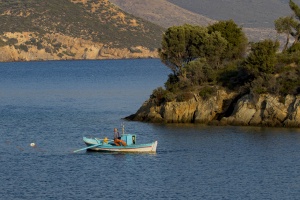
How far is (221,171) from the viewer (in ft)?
141

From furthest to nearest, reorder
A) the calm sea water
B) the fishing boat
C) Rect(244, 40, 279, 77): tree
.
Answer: Rect(244, 40, 279, 77): tree
the fishing boat
the calm sea water

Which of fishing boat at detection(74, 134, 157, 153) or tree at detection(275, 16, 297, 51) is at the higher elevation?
tree at detection(275, 16, 297, 51)

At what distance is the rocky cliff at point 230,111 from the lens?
57.4 m

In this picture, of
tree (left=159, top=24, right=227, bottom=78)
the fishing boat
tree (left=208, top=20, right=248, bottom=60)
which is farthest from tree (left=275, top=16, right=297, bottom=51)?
the fishing boat

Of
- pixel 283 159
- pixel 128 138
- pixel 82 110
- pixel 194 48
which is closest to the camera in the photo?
pixel 283 159

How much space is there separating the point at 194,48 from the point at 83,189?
33016mm

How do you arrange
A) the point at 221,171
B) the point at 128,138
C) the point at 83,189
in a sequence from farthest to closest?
the point at 128,138 → the point at 221,171 → the point at 83,189

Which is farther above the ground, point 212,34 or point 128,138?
point 212,34

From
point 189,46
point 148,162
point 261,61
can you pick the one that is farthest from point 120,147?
point 189,46

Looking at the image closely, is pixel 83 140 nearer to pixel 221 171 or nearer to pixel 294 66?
pixel 221 171

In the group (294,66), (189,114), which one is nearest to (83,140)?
(189,114)

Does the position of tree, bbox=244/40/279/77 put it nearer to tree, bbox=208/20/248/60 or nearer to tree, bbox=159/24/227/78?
tree, bbox=159/24/227/78

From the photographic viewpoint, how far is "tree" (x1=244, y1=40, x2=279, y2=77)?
201 feet

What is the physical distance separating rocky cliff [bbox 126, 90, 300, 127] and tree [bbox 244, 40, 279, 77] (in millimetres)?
2382
